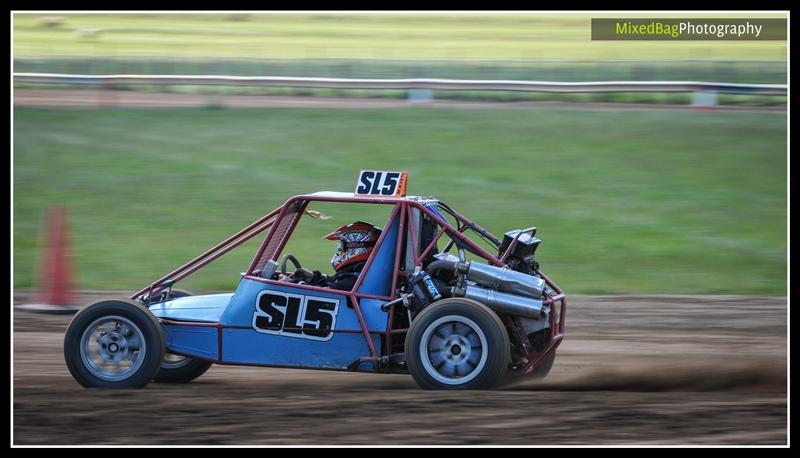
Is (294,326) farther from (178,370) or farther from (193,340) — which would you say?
(178,370)

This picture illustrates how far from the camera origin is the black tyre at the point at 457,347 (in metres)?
7.01

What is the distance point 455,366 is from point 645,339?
11.3 feet

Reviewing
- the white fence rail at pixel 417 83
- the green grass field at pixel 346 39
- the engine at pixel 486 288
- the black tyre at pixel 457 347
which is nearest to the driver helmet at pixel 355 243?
the engine at pixel 486 288

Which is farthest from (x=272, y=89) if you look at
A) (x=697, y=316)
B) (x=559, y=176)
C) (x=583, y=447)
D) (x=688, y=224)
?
(x=583, y=447)

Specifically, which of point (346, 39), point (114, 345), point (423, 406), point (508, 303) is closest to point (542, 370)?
point (508, 303)

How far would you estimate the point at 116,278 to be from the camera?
41.9 feet

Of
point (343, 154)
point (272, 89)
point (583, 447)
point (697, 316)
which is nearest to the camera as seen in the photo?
point (583, 447)

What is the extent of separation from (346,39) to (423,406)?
23497 millimetres

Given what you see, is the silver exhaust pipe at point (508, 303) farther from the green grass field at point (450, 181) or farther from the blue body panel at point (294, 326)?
the green grass field at point (450, 181)

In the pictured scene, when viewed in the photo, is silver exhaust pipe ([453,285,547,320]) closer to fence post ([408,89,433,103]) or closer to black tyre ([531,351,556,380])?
black tyre ([531,351,556,380])

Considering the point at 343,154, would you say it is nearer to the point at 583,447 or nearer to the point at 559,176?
the point at 559,176

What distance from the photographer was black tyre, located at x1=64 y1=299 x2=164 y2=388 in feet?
24.3

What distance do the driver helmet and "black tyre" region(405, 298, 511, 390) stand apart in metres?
0.80

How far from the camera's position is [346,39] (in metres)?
29.3
